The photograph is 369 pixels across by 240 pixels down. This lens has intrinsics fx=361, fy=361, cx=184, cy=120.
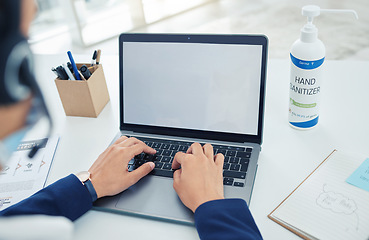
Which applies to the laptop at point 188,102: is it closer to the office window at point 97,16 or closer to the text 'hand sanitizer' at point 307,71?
the text 'hand sanitizer' at point 307,71

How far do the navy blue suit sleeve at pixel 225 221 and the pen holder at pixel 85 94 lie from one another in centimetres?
56

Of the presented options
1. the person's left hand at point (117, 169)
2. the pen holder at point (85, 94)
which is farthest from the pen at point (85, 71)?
the person's left hand at point (117, 169)

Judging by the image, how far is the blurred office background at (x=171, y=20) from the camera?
328 cm

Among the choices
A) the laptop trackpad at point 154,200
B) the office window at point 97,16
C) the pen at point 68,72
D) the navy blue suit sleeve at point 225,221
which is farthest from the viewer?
the office window at point 97,16

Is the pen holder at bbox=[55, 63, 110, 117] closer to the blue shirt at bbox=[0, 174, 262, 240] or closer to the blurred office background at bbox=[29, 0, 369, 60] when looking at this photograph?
the blue shirt at bbox=[0, 174, 262, 240]

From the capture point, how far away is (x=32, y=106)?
41cm

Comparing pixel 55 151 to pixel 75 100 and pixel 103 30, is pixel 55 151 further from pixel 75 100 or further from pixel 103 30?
pixel 103 30

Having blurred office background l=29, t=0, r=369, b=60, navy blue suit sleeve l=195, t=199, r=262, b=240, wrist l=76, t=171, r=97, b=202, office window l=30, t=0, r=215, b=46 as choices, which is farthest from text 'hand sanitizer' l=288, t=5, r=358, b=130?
office window l=30, t=0, r=215, b=46

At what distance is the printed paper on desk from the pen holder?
29.3 inches

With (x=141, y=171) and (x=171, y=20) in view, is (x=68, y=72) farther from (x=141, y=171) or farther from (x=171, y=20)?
(x=171, y=20)

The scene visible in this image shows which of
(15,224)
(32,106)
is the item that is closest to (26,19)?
(32,106)

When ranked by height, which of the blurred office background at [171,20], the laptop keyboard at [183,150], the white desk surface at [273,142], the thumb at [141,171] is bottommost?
the blurred office background at [171,20]

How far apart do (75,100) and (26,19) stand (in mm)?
766

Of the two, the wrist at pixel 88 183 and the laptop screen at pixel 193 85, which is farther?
the laptop screen at pixel 193 85
